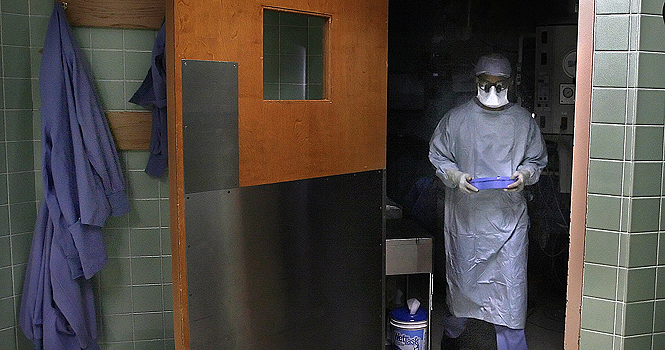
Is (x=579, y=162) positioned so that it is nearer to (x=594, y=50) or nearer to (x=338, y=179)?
(x=594, y=50)

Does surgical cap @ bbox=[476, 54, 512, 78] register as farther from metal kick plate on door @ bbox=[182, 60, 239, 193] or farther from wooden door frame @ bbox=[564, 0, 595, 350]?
metal kick plate on door @ bbox=[182, 60, 239, 193]

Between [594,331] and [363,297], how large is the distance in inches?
28.9

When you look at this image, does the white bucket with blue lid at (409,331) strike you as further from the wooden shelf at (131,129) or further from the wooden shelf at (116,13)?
the wooden shelf at (116,13)

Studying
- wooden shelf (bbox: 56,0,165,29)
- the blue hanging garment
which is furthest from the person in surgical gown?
wooden shelf (bbox: 56,0,165,29)

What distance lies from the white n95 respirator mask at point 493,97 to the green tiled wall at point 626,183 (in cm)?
97

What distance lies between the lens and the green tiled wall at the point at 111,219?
7.82 ft

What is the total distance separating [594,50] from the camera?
5.98 ft

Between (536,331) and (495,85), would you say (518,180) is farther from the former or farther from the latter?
(536,331)

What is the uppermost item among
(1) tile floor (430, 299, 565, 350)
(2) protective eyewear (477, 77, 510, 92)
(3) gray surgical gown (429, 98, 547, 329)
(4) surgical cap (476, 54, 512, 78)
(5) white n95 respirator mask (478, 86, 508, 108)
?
(4) surgical cap (476, 54, 512, 78)

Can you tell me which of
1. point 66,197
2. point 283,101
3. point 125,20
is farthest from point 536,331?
point 125,20

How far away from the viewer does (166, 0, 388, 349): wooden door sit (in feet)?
5.35

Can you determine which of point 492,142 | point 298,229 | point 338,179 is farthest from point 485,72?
point 298,229

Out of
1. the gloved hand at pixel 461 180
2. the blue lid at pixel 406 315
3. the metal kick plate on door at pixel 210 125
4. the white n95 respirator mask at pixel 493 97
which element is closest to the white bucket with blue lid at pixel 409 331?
the blue lid at pixel 406 315

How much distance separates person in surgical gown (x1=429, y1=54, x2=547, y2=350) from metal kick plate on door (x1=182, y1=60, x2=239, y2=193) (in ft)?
4.10
